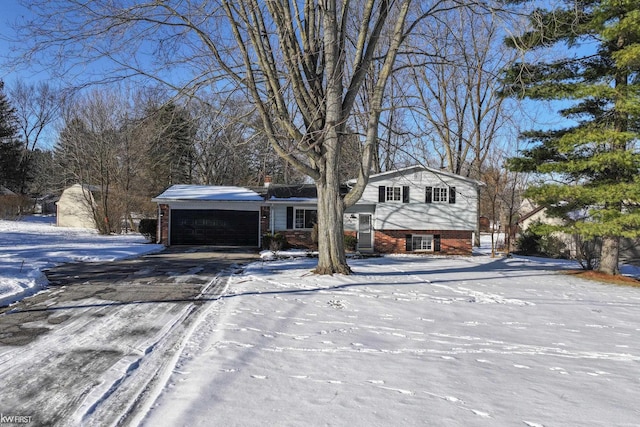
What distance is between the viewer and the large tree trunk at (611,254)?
48.0 ft

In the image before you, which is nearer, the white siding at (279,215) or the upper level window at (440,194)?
the white siding at (279,215)

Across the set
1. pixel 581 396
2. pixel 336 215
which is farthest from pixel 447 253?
pixel 581 396

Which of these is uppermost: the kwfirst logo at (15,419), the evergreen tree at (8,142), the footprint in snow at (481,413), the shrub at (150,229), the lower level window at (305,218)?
the evergreen tree at (8,142)

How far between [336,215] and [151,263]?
6.93 meters

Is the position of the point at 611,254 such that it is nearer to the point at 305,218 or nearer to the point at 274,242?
the point at 305,218

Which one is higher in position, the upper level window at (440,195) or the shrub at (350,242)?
the upper level window at (440,195)

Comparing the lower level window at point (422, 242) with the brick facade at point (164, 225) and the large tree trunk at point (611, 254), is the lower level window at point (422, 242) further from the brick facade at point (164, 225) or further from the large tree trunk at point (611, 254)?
the brick facade at point (164, 225)

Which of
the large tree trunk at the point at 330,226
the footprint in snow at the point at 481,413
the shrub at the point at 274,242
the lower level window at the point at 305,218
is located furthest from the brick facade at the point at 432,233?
the footprint in snow at the point at 481,413

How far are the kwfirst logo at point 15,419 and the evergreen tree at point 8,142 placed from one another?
45.1m

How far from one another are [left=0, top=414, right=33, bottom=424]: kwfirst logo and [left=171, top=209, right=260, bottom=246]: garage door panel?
20.6 meters

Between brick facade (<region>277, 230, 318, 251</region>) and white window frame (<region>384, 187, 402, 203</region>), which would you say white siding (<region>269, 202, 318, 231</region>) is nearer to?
brick facade (<region>277, 230, 318, 251</region>)

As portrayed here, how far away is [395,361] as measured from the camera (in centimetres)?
476

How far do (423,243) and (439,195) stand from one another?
8.85 ft

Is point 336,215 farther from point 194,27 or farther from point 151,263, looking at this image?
point 151,263
